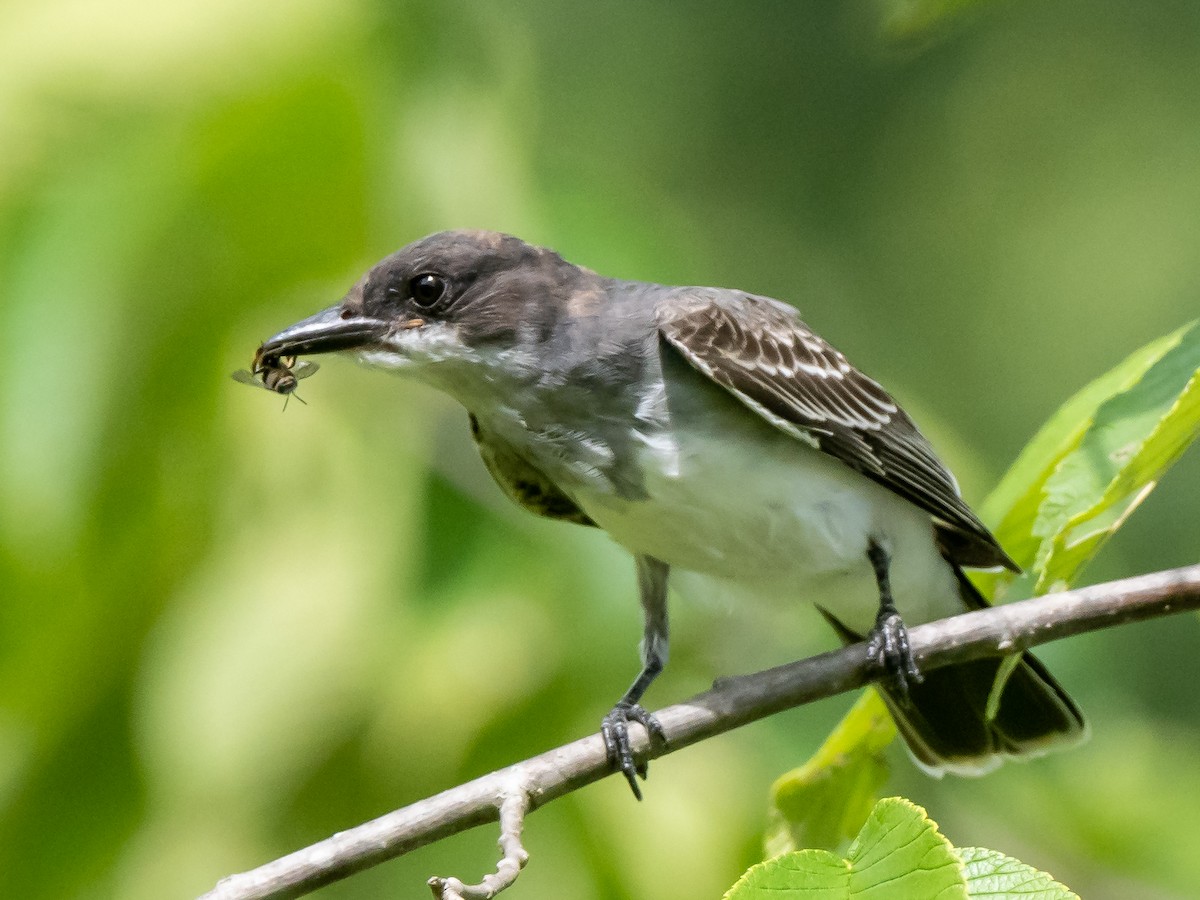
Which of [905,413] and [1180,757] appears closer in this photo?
[905,413]

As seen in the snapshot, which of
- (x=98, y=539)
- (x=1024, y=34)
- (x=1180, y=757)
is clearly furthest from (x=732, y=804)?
(x=1024, y=34)

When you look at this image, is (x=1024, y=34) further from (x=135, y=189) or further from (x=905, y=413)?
(x=135, y=189)

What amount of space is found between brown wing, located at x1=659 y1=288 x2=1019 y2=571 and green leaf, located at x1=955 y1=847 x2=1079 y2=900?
5.36 feet

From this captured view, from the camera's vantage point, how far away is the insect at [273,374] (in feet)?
12.1

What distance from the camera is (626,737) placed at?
3.44 m

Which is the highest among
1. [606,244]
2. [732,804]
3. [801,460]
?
[606,244]

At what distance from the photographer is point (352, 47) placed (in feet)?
11.3

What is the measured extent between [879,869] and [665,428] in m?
1.91

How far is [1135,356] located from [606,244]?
1.47 meters

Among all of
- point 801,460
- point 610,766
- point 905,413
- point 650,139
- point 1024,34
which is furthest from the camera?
point 1024,34

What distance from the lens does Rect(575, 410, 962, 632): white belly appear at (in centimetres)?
368

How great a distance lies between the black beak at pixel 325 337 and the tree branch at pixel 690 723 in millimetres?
1139

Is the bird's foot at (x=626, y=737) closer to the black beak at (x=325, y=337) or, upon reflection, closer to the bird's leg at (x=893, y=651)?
the bird's leg at (x=893, y=651)

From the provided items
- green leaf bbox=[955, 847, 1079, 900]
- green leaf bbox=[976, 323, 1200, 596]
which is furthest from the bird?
green leaf bbox=[955, 847, 1079, 900]
